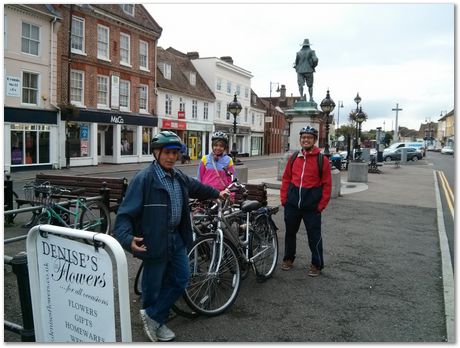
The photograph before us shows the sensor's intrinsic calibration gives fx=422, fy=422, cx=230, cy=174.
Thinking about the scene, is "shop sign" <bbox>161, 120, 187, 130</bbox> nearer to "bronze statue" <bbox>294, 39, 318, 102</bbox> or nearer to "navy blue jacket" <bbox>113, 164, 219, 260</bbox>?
"bronze statue" <bbox>294, 39, 318, 102</bbox>

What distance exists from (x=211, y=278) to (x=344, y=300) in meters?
1.59

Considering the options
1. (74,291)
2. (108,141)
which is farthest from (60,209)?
A: (108,141)

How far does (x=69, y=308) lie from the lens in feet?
9.00

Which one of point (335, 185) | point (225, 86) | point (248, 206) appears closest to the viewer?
point (248, 206)

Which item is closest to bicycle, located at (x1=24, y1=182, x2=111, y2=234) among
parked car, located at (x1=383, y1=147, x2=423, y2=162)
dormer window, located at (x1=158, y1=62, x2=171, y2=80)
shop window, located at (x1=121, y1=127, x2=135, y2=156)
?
shop window, located at (x1=121, y1=127, x2=135, y2=156)

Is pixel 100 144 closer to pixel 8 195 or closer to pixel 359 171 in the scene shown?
pixel 359 171

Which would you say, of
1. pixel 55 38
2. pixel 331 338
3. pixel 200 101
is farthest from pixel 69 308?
pixel 200 101

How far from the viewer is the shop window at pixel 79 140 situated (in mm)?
25297

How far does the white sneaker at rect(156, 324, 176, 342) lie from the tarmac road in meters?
0.14

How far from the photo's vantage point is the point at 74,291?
8.83 ft

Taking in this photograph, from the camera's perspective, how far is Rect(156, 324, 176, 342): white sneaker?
3.63m

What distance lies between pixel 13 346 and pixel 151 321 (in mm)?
1056

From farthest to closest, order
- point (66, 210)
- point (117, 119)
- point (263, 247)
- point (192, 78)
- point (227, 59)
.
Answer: point (227, 59) → point (192, 78) → point (117, 119) → point (66, 210) → point (263, 247)

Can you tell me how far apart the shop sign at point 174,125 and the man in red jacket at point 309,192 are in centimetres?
2892
